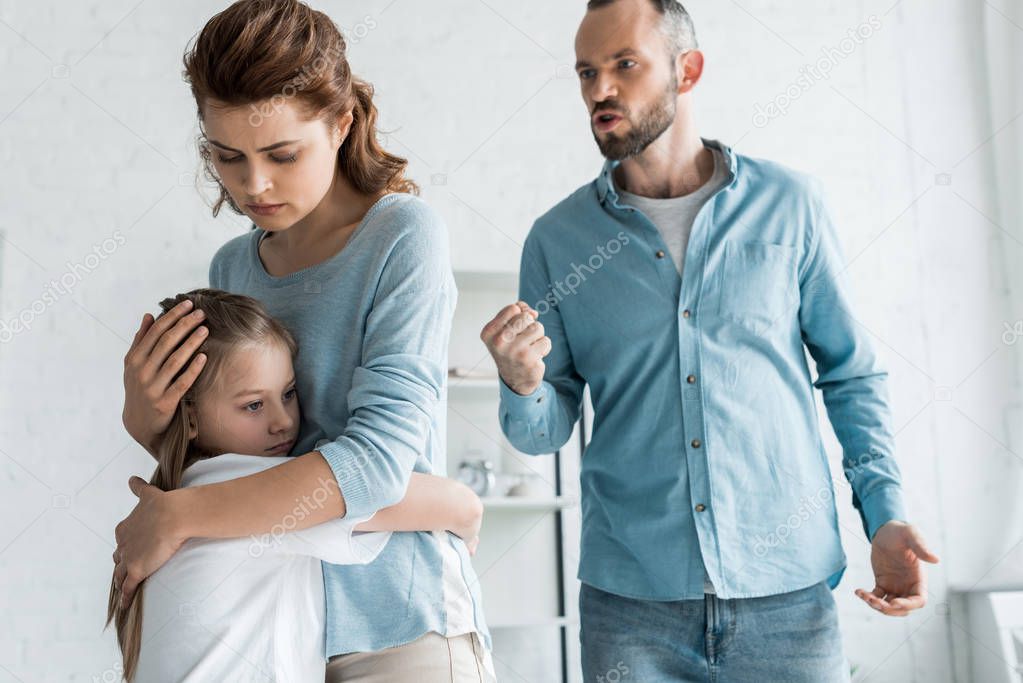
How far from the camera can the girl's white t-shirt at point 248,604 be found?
917mm

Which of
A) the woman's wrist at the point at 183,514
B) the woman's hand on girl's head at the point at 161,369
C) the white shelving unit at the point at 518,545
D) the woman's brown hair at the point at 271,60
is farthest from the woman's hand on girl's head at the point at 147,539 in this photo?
the white shelving unit at the point at 518,545

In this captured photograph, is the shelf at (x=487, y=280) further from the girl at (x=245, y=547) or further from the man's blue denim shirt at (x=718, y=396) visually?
the girl at (x=245, y=547)

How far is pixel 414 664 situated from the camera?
37.3 inches

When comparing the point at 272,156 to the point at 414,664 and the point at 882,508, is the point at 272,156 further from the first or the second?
the point at 882,508

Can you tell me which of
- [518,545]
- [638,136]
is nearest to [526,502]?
[518,545]

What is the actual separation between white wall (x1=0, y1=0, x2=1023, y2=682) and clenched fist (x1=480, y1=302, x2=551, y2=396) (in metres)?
1.98

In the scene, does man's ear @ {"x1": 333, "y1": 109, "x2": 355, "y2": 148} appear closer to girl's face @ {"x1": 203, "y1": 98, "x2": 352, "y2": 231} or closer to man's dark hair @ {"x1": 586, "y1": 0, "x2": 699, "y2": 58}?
girl's face @ {"x1": 203, "y1": 98, "x2": 352, "y2": 231}

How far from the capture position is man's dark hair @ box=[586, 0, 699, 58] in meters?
1.66

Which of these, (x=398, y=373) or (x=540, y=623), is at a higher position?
(x=398, y=373)

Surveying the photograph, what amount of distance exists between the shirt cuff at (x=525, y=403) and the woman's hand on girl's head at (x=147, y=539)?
62cm

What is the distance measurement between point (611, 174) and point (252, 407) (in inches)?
33.0

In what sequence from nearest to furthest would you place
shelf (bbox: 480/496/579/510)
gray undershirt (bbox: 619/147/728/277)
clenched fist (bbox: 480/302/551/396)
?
1. clenched fist (bbox: 480/302/551/396)
2. gray undershirt (bbox: 619/147/728/277)
3. shelf (bbox: 480/496/579/510)

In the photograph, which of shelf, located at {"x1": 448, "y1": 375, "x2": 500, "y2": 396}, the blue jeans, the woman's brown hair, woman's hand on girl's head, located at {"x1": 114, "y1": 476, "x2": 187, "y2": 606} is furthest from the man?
shelf, located at {"x1": 448, "y1": 375, "x2": 500, "y2": 396}

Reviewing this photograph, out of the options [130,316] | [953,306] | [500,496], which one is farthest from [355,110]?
[953,306]
